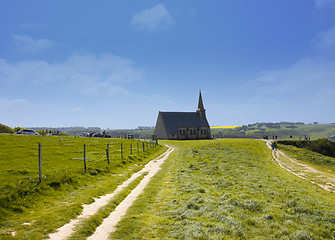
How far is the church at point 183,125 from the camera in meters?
97.4

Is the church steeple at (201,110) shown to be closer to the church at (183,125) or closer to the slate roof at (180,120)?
the church at (183,125)

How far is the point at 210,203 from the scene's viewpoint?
13672 mm

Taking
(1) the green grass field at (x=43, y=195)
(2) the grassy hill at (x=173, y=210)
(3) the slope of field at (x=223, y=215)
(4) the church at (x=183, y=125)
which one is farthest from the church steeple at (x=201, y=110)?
(3) the slope of field at (x=223, y=215)

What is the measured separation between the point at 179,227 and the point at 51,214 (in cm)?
646

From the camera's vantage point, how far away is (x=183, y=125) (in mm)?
100250

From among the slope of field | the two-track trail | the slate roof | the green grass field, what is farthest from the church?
the two-track trail

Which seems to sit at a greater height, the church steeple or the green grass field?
the church steeple

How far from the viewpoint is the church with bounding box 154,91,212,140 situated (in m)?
97.4

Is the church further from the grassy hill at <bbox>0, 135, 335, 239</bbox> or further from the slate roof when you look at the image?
the grassy hill at <bbox>0, 135, 335, 239</bbox>

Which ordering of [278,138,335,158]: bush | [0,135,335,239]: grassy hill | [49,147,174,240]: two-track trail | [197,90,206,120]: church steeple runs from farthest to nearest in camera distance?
[197,90,206,120]: church steeple, [278,138,335,158]: bush, [0,135,335,239]: grassy hill, [49,147,174,240]: two-track trail

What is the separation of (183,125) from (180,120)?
3.02 m

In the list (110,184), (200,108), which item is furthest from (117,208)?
(200,108)

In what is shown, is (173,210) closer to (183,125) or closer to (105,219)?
(105,219)

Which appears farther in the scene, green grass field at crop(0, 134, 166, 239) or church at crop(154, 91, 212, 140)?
church at crop(154, 91, 212, 140)
